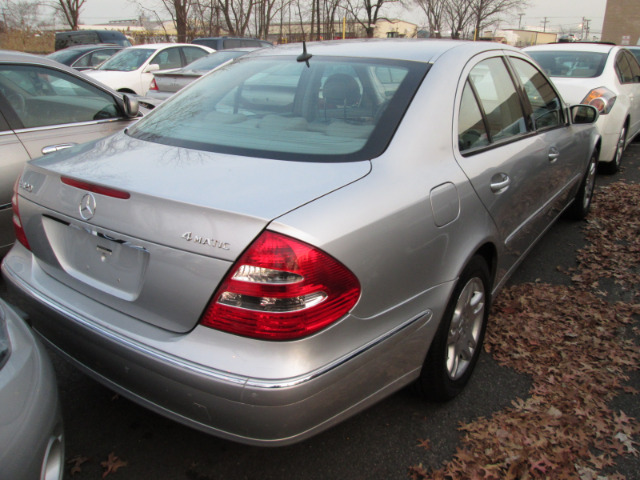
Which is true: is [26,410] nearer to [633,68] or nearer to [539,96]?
[539,96]

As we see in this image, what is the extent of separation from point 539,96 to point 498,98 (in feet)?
2.93

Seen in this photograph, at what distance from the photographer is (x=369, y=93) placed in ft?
7.89

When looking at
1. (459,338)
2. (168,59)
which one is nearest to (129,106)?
(459,338)

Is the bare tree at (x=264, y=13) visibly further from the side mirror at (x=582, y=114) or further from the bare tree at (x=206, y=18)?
the side mirror at (x=582, y=114)

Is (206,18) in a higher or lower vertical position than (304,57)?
higher

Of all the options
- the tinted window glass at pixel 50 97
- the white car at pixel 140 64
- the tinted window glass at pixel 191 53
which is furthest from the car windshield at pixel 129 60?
the tinted window glass at pixel 50 97

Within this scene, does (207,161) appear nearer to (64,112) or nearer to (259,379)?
(259,379)

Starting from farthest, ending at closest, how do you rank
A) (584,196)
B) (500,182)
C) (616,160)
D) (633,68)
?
(633,68)
(616,160)
(584,196)
(500,182)

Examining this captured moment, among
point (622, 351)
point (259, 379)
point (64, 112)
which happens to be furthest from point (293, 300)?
point (64, 112)

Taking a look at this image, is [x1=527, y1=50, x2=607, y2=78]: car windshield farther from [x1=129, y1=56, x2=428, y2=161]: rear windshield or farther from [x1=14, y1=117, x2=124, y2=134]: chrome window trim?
[x1=14, y1=117, x2=124, y2=134]: chrome window trim

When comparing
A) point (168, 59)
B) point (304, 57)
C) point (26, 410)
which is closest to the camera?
point (26, 410)

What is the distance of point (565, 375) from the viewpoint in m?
2.75

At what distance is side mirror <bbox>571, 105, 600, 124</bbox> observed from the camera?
161 inches

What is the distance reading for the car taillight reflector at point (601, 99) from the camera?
20.6ft
